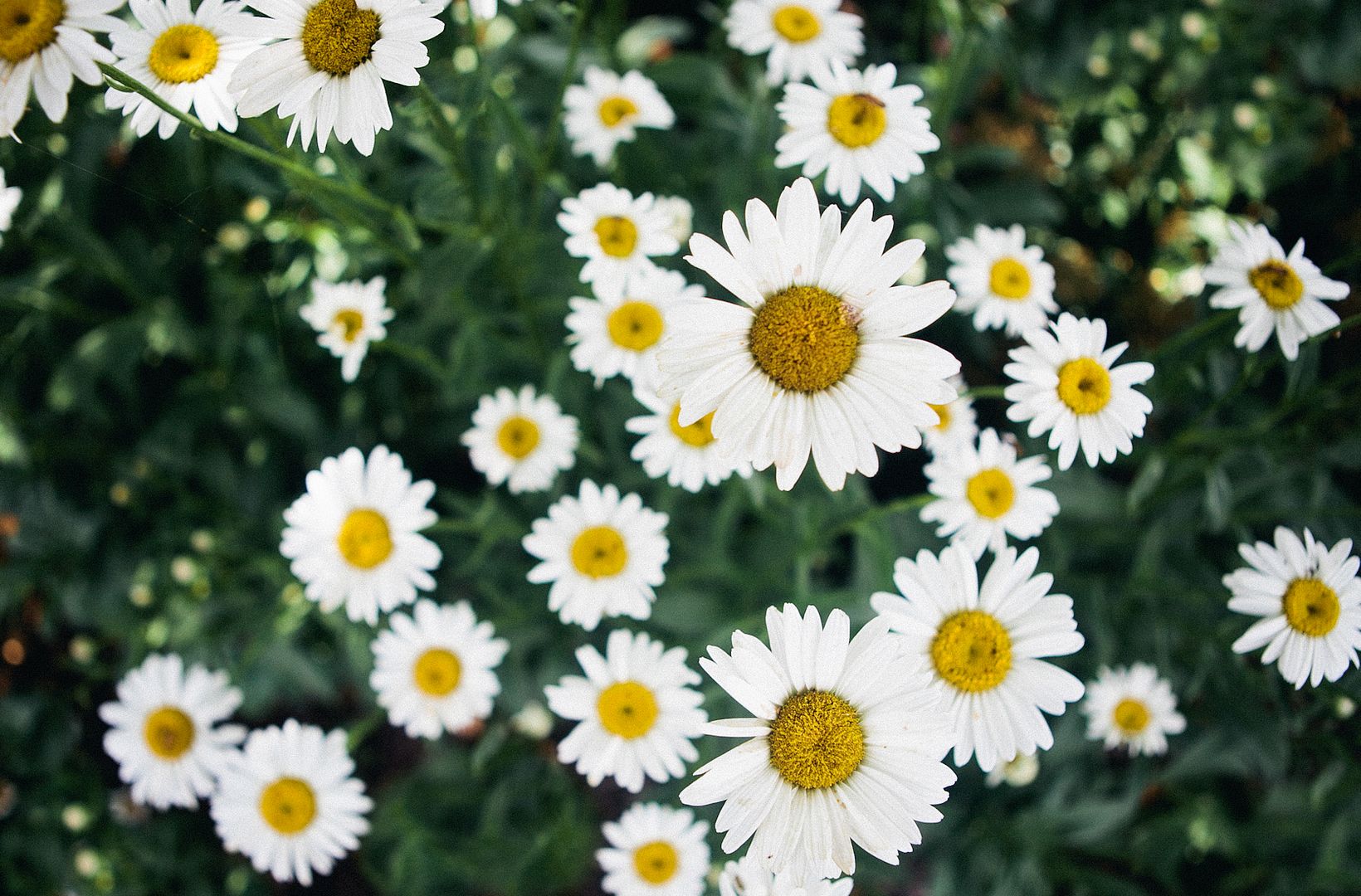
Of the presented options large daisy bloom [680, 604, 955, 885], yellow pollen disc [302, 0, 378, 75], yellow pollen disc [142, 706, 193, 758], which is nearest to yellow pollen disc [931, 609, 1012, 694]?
large daisy bloom [680, 604, 955, 885]

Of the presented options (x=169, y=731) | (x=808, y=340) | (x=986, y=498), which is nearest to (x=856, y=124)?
(x=808, y=340)

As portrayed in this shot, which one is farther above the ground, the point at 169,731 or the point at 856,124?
the point at 856,124

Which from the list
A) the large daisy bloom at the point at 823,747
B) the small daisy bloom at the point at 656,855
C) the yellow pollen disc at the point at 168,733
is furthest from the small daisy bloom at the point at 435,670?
the large daisy bloom at the point at 823,747

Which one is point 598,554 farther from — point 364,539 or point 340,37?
point 340,37

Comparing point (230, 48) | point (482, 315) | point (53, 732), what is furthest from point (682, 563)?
point (53, 732)

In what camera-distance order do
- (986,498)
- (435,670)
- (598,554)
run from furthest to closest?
(435,670) < (598,554) < (986,498)

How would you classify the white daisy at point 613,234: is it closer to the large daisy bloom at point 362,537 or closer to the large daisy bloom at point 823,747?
the large daisy bloom at point 362,537

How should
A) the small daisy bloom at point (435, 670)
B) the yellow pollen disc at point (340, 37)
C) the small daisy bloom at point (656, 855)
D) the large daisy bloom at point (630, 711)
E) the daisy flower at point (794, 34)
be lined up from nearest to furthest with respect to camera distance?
the yellow pollen disc at point (340, 37) < the large daisy bloom at point (630, 711) < the small daisy bloom at point (656, 855) < the small daisy bloom at point (435, 670) < the daisy flower at point (794, 34)
